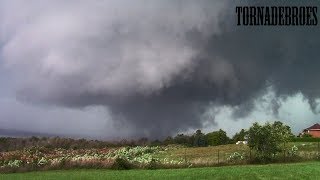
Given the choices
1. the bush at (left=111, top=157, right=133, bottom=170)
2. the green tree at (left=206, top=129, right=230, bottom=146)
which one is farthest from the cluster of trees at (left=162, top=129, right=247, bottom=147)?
the bush at (left=111, top=157, right=133, bottom=170)

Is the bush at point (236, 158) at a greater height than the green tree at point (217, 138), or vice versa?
the green tree at point (217, 138)

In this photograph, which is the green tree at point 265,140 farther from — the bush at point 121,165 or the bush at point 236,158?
the bush at point 121,165

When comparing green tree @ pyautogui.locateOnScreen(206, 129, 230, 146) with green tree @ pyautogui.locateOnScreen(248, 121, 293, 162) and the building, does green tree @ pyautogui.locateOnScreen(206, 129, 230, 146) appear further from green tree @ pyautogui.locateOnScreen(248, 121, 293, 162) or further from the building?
green tree @ pyautogui.locateOnScreen(248, 121, 293, 162)

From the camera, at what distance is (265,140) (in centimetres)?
5181

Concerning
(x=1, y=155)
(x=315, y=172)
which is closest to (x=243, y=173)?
(x=315, y=172)

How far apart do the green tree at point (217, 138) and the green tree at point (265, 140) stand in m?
53.0

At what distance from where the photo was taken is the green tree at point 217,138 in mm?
105812

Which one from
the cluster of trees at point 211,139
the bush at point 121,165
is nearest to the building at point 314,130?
the cluster of trees at point 211,139

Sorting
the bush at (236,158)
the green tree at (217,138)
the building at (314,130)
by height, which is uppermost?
the building at (314,130)

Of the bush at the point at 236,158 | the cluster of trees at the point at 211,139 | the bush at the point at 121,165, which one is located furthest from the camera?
the cluster of trees at the point at 211,139

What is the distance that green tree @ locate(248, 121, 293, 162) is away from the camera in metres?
51.5

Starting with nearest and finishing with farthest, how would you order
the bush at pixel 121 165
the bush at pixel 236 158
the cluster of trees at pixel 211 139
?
the bush at pixel 121 165
the bush at pixel 236 158
the cluster of trees at pixel 211 139

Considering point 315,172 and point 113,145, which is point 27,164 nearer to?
point 315,172

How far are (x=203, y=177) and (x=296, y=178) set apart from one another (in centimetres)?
582
